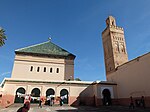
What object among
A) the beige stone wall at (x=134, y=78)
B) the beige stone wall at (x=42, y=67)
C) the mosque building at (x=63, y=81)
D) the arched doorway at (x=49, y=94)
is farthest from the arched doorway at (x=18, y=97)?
the beige stone wall at (x=134, y=78)

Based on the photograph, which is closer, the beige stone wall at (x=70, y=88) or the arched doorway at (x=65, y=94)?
the beige stone wall at (x=70, y=88)

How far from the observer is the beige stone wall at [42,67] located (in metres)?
28.8

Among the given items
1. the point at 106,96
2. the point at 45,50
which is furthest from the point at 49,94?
the point at 45,50

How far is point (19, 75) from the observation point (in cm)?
2830

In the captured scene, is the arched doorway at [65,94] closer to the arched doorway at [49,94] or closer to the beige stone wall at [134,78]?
the arched doorway at [49,94]

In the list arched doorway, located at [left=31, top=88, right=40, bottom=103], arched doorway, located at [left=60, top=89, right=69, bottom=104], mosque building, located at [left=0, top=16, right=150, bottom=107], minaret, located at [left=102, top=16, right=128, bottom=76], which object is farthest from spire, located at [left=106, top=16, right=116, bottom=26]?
arched doorway, located at [left=31, top=88, right=40, bottom=103]

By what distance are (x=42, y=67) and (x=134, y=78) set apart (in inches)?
702

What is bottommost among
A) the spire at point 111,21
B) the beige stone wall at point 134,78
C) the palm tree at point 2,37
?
the beige stone wall at point 134,78

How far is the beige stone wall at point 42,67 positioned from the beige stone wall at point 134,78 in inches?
404

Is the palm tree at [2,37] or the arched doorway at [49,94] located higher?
the palm tree at [2,37]

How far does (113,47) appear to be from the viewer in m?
38.6

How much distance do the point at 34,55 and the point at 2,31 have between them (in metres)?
14.7

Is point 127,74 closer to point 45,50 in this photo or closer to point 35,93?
point 35,93

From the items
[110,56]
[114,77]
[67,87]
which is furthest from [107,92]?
[110,56]
